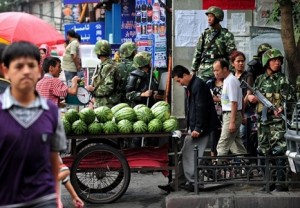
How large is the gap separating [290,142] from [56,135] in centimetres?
420

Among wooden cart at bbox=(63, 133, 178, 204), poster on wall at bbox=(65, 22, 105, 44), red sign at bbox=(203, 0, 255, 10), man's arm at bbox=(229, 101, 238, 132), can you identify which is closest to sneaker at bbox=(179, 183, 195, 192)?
wooden cart at bbox=(63, 133, 178, 204)

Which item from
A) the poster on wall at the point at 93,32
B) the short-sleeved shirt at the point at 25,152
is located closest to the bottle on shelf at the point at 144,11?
the poster on wall at the point at 93,32

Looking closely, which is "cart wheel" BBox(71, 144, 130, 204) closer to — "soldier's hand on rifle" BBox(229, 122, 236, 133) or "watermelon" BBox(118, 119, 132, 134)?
"watermelon" BBox(118, 119, 132, 134)

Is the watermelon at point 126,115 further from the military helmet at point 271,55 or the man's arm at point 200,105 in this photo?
the military helmet at point 271,55

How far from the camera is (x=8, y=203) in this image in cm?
453

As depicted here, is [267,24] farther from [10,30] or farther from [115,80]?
[10,30]

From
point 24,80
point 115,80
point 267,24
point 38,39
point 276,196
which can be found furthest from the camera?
point 38,39

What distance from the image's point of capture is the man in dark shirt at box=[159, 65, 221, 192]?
9398mm

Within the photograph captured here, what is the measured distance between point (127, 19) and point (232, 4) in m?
5.15

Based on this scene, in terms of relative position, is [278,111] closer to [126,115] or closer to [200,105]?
[200,105]

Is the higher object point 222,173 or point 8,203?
point 8,203

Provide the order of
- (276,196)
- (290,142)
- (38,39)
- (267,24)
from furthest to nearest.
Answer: (38,39) → (267,24) → (276,196) → (290,142)

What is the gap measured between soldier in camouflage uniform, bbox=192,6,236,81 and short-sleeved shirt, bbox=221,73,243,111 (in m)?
1.33

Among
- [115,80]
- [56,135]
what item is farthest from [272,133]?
[56,135]
